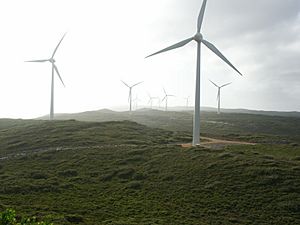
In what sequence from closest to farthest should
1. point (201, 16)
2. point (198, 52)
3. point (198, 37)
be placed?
point (198, 37)
point (198, 52)
point (201, 16)

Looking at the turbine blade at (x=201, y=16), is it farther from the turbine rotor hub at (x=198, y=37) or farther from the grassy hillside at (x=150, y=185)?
the grassy hillside at (x=150, y=185)

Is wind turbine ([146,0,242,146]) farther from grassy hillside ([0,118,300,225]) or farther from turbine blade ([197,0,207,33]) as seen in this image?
grassy hillside ([0,118,300,225])

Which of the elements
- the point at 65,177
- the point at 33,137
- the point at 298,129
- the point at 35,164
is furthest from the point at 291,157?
the point at 298,129

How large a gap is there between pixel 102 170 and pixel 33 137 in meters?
42.1

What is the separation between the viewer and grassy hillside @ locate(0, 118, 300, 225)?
37812mm

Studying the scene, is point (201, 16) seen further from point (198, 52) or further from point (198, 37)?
point (198, 52)

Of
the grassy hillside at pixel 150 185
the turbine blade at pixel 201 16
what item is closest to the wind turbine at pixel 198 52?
the turbine blade at pixel 201 16

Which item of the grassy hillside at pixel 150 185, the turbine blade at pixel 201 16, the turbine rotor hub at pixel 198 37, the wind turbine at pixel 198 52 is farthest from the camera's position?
the turbine blade at pixel 201 16

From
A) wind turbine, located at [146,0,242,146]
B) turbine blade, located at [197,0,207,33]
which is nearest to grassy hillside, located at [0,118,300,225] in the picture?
wind turbine, located at [146,0,242,146]

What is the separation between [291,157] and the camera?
204 feet

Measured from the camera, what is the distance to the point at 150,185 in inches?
1976

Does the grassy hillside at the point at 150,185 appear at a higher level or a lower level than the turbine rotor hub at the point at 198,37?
lower

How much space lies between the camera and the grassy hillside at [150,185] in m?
37.8

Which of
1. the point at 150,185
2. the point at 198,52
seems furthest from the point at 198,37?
the point at 150,185
